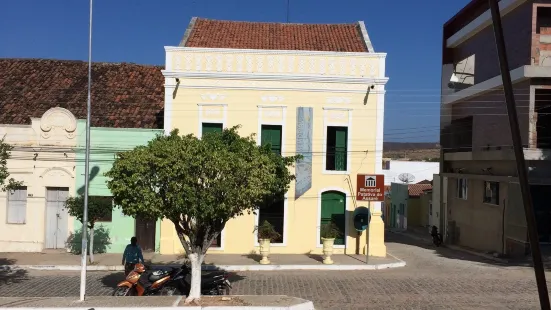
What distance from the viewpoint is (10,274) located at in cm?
1549

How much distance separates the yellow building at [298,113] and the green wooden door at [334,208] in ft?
0.11

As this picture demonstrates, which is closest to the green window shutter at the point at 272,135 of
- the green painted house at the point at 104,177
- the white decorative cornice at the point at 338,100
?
the white decorative cornice at the point at 338,100

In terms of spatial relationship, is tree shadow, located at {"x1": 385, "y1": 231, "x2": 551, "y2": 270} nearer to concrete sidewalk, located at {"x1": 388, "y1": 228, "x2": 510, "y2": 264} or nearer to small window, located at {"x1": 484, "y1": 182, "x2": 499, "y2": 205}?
concrete sidewalk, located at {"x1": 388, "y1": 228, "x2": 510, "y2": 264}

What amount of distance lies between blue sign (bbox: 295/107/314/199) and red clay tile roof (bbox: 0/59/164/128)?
17.1ft

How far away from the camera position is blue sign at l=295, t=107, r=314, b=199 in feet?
61.7

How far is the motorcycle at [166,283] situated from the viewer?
464 inches

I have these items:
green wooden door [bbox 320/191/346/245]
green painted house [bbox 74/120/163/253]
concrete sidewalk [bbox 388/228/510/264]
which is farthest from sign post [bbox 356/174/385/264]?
green painted house [bbox 74/120/163/253]

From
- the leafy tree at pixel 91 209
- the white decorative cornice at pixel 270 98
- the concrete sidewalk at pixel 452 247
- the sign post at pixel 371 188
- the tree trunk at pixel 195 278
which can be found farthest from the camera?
the concrete sidewalk at pixel 452 247

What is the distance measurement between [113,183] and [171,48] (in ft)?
29.7

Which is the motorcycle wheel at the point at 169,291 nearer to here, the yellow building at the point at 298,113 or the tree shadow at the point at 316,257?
the tree shadow at the point at 316,257

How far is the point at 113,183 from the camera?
10.6 metres

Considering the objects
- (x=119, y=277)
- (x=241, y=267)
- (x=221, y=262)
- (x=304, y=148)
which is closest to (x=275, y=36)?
(x=304, y=148)

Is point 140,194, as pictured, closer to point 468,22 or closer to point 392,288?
point 392,288

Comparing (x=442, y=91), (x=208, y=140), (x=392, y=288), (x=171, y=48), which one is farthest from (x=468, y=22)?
(x=208, y=140)
